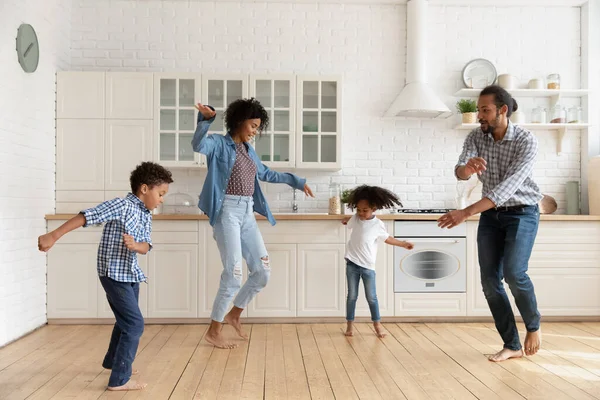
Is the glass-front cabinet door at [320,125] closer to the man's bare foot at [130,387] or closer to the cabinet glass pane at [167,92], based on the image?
the cabinet glass pane at [167,92]

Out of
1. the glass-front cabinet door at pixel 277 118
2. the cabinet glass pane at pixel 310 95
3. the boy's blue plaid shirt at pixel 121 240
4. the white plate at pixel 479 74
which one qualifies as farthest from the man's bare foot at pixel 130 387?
the white plate at pixel 479 74

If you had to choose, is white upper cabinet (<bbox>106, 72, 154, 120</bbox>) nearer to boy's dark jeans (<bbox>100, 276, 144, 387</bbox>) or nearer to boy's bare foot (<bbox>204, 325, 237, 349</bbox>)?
boy's bare foot (<bbox>204, 325, 237, 349</bbox>)

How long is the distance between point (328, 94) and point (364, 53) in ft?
2.16

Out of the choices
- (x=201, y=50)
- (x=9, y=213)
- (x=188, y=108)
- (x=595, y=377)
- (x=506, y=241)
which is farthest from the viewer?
(x=201, y=50)

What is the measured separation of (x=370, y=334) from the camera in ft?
12.9

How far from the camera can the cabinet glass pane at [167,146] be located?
4555 mm

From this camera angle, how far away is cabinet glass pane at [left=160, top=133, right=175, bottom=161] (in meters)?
4.55

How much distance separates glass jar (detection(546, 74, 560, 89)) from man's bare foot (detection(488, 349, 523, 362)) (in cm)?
262

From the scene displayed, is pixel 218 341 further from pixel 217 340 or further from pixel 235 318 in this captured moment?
pixel 235 318

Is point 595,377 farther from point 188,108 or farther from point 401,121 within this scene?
point 188,108

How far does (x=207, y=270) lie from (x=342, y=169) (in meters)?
1.51

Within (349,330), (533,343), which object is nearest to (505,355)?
(533,343)

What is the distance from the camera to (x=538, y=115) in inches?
195

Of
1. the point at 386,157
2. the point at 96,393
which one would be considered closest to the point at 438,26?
the point at 386,157
